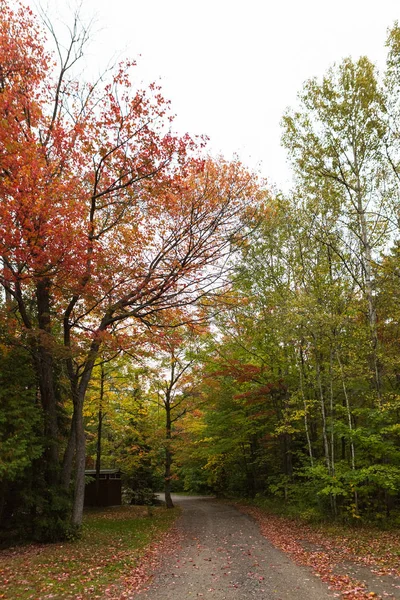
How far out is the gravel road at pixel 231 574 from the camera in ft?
20.4

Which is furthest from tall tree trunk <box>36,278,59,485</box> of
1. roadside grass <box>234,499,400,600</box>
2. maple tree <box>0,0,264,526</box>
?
roadside grass <box>234,499,400,600</box>

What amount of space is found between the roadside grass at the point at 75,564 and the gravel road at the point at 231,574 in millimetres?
907

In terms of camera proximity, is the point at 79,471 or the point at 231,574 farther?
the point at 79,471

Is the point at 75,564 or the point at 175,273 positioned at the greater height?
the point at 175,273

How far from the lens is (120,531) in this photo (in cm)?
1300

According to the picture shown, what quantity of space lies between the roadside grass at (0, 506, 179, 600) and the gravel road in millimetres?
907

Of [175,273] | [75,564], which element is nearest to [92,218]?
[175,273]

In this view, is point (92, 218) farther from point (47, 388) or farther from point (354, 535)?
point (354, 535)

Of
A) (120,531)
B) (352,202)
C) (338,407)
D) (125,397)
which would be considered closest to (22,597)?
(120,531)

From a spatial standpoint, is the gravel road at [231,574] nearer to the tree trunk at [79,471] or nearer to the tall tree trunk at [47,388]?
the tree trunk at [79,471]

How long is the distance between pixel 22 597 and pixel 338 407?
9.51m

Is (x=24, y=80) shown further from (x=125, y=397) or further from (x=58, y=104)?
(x=125, y=397)

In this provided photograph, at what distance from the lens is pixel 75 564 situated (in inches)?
321

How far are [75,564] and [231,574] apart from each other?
10.7ft
